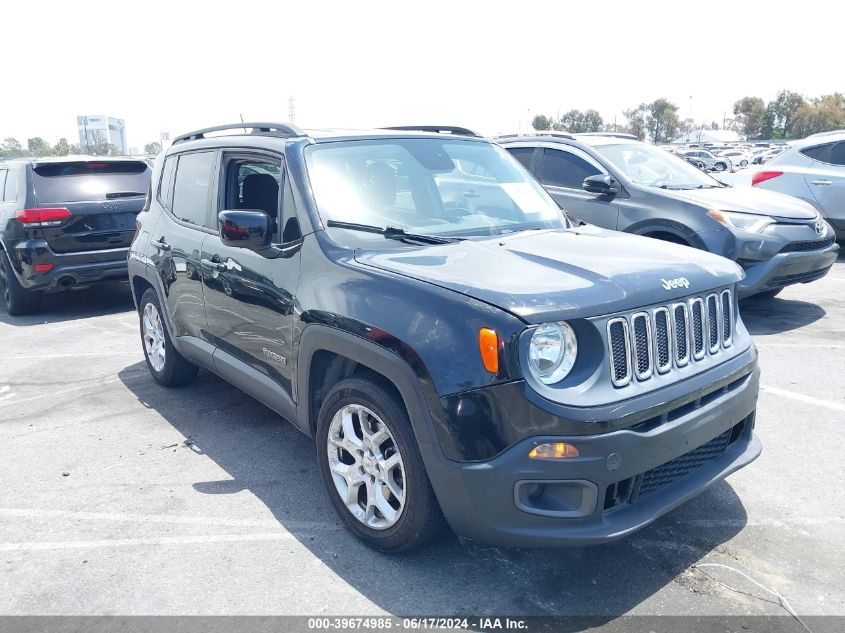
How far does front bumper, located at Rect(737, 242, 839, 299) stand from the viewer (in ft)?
22.0

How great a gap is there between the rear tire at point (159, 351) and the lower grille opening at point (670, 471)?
361 cm

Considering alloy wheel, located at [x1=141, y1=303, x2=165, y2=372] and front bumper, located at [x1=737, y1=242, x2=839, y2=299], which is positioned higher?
front bumper, located at [x1=737, y1=242, x2=839, y2=299]

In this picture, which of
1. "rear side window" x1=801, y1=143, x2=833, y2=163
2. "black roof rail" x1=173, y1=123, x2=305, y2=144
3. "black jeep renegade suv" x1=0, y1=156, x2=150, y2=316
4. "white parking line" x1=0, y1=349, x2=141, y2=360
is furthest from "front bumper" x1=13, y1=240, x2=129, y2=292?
"rear side window" x1=801, y1=143, x2=833, y2=163

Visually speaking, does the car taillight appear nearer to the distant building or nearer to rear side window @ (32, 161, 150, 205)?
rear side window @ (32, 161, 150, 205)

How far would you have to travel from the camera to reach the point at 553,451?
2670 millimetres

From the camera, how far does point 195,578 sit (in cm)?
321

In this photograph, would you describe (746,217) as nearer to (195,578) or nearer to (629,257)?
(629,257)

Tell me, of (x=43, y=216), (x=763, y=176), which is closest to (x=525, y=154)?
(x=763, y=176)

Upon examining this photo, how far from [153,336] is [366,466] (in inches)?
127

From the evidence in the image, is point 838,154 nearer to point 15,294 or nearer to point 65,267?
point 65,267

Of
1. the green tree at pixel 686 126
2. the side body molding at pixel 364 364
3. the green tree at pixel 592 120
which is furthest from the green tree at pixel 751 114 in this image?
the side body molding at pixel 364 364

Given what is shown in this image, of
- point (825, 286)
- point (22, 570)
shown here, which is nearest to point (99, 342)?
point (22, 570)

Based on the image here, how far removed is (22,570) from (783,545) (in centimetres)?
341

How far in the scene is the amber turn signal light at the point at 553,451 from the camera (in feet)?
8.73
